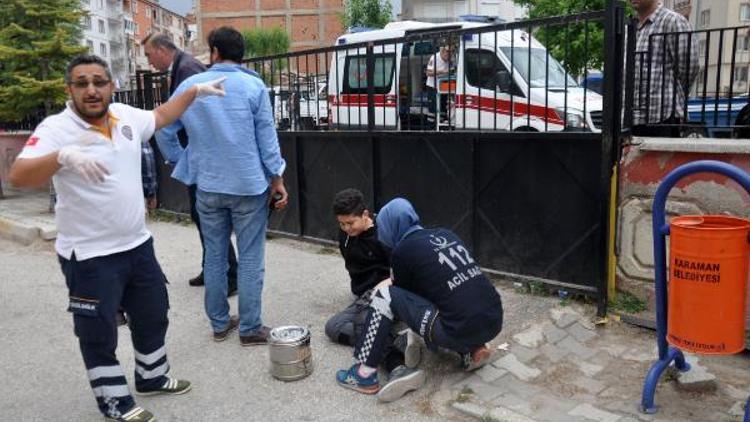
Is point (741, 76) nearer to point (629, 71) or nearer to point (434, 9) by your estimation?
point (629, 71)

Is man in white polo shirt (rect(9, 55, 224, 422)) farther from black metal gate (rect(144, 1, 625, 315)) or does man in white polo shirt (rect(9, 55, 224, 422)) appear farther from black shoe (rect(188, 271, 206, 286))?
black metal gate (rect(144, 1, 625, 315))

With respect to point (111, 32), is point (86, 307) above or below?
below

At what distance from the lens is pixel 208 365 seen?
12.5 ft

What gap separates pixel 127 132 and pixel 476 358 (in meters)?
2.20

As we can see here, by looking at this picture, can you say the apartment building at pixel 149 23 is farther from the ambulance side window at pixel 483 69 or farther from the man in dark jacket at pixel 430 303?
the man in dark jacket at pixel 430 303

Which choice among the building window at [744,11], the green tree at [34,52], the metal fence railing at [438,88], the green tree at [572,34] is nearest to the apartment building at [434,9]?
the building window at [744,11]

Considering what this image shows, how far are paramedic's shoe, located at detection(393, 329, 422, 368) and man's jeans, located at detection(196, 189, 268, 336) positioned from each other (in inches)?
39.4

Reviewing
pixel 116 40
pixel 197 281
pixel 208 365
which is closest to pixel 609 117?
pixel 208 365

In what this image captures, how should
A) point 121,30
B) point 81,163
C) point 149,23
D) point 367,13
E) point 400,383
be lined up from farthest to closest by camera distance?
1. point 149,23
2. point 121,30
3. point 367,13
4. point 400,383
5. point 81,163

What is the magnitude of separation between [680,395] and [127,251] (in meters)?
2.94

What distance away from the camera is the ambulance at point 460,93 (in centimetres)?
513

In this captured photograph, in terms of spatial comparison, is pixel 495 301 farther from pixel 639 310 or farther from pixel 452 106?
pixel 452 106

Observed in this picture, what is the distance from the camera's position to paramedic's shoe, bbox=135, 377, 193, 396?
3.42 meters

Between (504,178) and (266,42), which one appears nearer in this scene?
(504,178)
